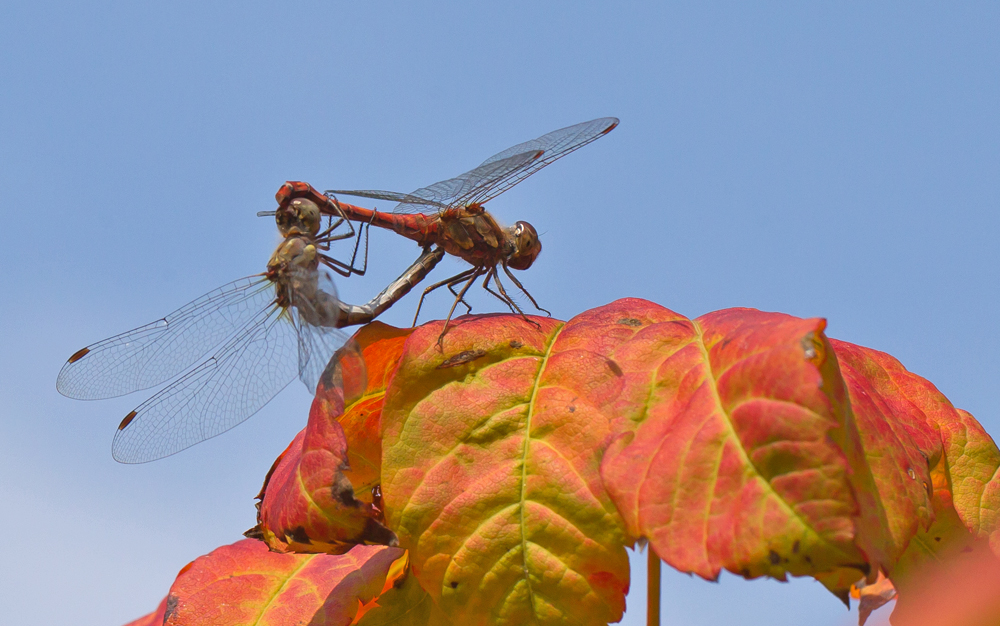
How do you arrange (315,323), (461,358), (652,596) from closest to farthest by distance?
(461,358) → (652,596) → (315,323)

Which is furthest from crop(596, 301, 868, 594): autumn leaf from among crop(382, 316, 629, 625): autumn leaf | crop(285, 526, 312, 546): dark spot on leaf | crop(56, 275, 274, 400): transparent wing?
crop(56, 275, 274, 400): transparent wing

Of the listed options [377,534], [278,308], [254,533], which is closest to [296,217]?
[278,308]

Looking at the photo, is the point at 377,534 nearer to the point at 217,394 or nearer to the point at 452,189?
the point at 217,394

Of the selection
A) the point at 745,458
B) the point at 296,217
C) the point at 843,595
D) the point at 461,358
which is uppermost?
the point at 296,217

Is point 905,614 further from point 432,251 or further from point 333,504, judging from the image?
point 432,251

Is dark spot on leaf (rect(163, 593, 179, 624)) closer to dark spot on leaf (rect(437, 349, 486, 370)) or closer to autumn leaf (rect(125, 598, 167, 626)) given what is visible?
autumn leaf (rect(125, 598, 167, 626))

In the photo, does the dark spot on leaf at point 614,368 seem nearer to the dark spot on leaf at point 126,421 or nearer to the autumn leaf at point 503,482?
the autumn leaf at point 503,482
